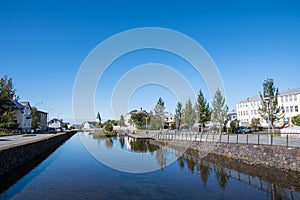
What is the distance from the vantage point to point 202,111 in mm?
48969

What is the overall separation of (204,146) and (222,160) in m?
5.27

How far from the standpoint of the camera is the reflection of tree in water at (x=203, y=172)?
15.2 meters

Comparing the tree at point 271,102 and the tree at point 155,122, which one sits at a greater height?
the tree at point 271,102

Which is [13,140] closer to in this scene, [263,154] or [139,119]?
[263,154]

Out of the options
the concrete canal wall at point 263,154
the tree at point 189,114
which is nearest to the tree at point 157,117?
the tree at point 189,114

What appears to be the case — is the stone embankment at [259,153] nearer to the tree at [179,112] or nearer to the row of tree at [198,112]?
the row of tree at [198,112]

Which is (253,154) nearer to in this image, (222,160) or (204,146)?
(222,160)

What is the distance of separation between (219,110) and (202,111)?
481 cm

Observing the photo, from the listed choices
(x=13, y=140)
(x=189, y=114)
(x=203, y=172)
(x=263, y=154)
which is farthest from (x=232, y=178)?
(x=189, y=114)

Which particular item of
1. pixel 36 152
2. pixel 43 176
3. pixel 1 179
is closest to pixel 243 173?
pixel 43 176

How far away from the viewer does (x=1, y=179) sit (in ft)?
47.5

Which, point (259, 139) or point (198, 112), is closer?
point (259, 139)

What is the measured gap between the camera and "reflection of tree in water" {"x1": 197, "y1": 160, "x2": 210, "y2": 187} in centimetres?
1520

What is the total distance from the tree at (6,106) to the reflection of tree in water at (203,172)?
1689 inches
